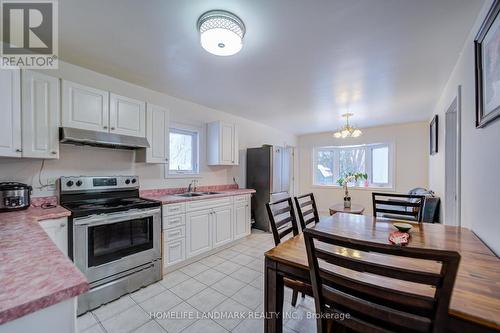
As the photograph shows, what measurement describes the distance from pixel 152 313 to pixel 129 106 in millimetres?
2143

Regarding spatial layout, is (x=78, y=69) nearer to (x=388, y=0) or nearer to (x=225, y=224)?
(x=225, y=224)

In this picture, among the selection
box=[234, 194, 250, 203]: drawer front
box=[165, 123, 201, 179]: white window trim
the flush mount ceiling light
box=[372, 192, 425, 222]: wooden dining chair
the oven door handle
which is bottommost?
box=[234, 194, 250, 203]: drawer front

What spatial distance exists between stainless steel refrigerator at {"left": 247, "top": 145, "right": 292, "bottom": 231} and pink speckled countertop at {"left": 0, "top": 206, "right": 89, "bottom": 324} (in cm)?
334

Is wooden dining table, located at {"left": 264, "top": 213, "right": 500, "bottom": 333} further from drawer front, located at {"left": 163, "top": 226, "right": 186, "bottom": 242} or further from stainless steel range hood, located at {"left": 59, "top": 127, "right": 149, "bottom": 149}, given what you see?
stainless steel range hood, located at {"left": 59, "top": 127, "right": 149, "bottom": 149}

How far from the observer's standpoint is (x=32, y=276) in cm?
71

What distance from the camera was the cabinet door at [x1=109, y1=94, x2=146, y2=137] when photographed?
2336 mm

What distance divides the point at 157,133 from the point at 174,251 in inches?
58.8

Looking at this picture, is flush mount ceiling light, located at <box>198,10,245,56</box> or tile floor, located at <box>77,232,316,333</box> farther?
tile floor, located at <box>77,232,316,333</box>

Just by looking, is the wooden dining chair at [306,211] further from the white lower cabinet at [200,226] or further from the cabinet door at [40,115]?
the cabinet door at [40,115]

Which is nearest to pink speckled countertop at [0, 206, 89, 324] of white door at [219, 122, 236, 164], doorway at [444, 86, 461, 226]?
white door at [219, 122, 236, 164]

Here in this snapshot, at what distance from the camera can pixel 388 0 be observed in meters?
1.38

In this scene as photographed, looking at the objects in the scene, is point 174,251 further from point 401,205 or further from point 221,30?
point 401,205

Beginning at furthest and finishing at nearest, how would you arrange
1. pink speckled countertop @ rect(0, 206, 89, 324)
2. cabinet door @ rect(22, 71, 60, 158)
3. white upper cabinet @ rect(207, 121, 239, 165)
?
white upper cabinet @ rect(207, 121, 239, 165), cabinet door @ rect(22, 71, 60, 158), pink speckled countertop @ rect(0, 206, 89, 324)

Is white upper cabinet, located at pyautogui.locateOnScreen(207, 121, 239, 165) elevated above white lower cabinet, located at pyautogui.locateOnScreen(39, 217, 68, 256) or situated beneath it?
elevated above
